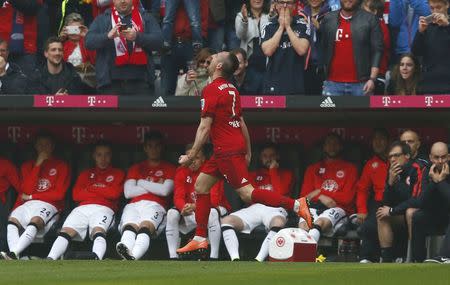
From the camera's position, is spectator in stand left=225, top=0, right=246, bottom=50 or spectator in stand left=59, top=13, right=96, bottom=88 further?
spectator in stand left=59, top=13, right=96, bottom=88

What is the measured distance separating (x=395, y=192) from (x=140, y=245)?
2.75 m

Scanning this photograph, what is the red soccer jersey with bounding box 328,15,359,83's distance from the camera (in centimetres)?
1487

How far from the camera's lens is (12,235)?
49.2 feet

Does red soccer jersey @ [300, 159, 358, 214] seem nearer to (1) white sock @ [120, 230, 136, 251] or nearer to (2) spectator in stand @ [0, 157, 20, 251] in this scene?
(1) white sock @ [120, 230, 136, 251]

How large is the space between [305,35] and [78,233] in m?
3.31

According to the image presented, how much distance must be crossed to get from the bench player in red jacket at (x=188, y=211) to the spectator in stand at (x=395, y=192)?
1784 millimetres

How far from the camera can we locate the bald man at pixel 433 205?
13.5 m

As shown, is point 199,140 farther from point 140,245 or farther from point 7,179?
point 7,179

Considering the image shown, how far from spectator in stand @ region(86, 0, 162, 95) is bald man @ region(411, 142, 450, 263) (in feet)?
11.1

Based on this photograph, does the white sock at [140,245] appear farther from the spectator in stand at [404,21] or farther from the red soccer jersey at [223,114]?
the spectator in stand at [404,21]

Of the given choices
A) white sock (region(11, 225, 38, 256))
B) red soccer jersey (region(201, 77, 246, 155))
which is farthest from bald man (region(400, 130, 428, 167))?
white sock (region(11, 225, 38, 256))

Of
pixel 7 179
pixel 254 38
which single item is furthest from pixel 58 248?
pixel 254 38

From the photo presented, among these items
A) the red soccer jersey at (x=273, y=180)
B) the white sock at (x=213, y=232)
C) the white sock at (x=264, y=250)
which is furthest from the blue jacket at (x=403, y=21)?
the white sock at (x=213, y=232)

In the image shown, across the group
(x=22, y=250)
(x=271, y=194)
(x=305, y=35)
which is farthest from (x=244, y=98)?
(x=22, y=250)
